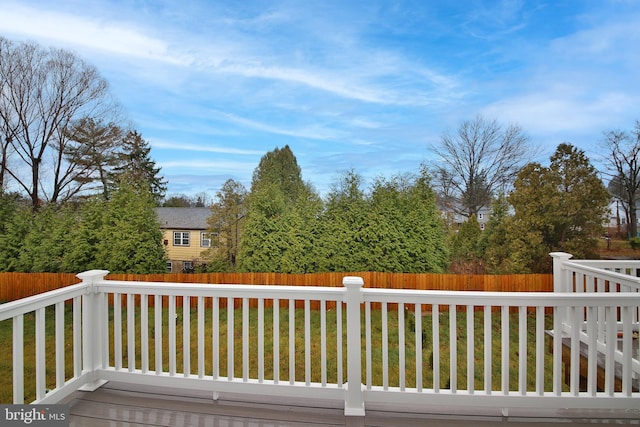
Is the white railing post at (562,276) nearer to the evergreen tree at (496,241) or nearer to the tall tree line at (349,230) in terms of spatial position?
the tall tree line at (349,230)

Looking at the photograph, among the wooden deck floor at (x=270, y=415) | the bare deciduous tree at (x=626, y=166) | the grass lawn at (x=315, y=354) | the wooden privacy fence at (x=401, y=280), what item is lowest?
the grass lawn at (x=315, y=354)

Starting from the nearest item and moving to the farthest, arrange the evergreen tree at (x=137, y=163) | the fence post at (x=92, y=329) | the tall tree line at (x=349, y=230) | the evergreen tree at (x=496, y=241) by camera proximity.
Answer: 1. the fence post at (x=92, y=329)
2. the tall tree line at (x=349, y=230)
3. the evergreen tree at (x=496, y=241)
4. the evergreen tree at (x=137, y=163)

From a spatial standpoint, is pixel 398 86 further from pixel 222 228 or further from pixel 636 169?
pixel 636 169

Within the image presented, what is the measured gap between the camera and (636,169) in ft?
42.8

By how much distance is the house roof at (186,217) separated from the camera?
663 inches

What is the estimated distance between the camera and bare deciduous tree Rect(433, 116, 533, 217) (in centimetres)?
1323

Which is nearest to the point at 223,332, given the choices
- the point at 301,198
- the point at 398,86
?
the point at 301,198

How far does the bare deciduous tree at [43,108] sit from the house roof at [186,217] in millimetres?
4326

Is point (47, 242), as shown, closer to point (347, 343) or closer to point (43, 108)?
point (43, 108)

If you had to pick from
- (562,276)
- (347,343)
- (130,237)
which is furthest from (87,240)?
(562,276)

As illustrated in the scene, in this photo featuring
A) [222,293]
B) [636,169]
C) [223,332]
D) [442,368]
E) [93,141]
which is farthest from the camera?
[93,141]

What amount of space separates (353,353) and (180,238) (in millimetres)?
16350

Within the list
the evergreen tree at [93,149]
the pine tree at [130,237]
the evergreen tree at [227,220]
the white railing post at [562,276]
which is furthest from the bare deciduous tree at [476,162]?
the evergreen tree at [93,149]

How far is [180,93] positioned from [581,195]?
399 inches
